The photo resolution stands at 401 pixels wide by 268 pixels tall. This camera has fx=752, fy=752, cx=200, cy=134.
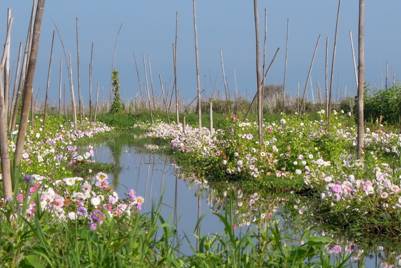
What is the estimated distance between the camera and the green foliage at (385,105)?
79.9 feet

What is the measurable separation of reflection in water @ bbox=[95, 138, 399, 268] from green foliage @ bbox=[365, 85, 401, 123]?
10.1 metres

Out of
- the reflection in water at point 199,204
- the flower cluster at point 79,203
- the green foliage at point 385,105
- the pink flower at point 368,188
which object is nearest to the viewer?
the flower cluster at point 79,203

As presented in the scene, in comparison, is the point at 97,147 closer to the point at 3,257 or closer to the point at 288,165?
the point at 288,165

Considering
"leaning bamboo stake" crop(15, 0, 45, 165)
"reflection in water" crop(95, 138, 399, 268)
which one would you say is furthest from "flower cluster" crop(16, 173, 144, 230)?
"leaning bamboo stake" crop(15, 0, 45, 165)

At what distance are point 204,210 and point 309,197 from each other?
200 cm

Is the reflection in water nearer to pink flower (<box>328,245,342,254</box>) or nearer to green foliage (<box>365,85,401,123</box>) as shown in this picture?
pink flower (<box>328,245,342,254</box>)

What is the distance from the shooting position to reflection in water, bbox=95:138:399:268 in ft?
22.1

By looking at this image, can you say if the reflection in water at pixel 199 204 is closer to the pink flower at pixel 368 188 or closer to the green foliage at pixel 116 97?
the pink flower at pixel 368 188

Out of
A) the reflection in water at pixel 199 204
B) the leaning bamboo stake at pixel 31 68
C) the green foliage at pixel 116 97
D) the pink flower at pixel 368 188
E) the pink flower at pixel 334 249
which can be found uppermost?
the green foliage at pixel 116 97

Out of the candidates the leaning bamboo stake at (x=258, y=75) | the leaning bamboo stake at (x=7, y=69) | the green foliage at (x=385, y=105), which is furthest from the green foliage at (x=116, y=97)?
the leaning bamboo stake at (x=7, y=69)

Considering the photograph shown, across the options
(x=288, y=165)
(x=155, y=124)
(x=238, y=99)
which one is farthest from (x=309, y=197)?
(x=238, y=99)

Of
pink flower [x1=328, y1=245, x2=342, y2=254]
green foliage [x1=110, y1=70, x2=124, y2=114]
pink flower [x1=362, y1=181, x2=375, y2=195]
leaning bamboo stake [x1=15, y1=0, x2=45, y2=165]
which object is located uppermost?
green foliage [x1=110, y1=70, x2=124, y2=114]

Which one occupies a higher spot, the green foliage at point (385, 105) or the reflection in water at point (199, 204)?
the green foliage at point (385, 105)

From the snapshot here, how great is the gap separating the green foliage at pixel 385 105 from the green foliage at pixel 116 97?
13.9m
